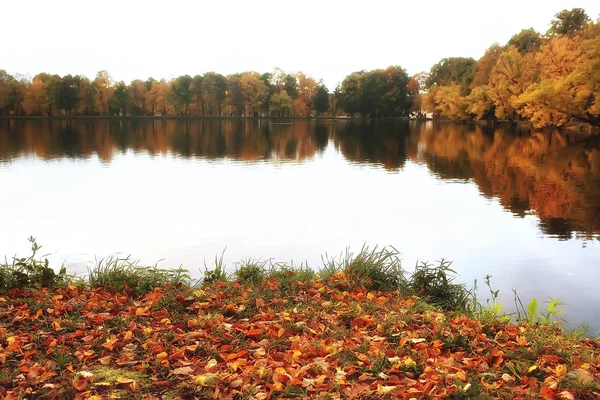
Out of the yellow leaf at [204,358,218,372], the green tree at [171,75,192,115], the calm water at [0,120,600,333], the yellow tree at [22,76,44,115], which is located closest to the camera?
the yellow leaf at [204,358,218,372]

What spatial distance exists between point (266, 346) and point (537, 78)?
66867 mm

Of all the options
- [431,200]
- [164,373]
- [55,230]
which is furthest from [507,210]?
[164,373]

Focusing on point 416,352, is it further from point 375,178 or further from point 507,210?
point 375,178

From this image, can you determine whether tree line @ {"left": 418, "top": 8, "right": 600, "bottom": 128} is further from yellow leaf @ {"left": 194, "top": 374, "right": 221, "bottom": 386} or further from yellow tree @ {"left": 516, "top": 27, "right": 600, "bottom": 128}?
yellow leaf @ {"left": 194, "top": 374, "right": 221, "bottom": 386}

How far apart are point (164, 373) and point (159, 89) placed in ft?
429

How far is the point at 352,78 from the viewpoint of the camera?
130m

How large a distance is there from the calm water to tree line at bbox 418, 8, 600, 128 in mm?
16169

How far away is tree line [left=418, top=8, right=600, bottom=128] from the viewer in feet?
147

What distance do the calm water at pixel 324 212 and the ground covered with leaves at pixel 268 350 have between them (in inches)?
136

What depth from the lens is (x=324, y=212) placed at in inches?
668

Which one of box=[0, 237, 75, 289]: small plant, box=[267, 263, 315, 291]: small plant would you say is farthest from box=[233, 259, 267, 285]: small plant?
box=[0, 237, 75, 289]: small plant

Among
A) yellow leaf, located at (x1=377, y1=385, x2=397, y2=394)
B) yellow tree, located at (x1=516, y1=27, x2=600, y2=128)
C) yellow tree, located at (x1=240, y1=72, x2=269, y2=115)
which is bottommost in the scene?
yellow leaf, located at (x1=377, y1=385, x2=397, y2=394)

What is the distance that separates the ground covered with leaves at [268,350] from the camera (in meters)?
4.59

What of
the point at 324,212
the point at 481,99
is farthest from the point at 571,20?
the point at 324,212
